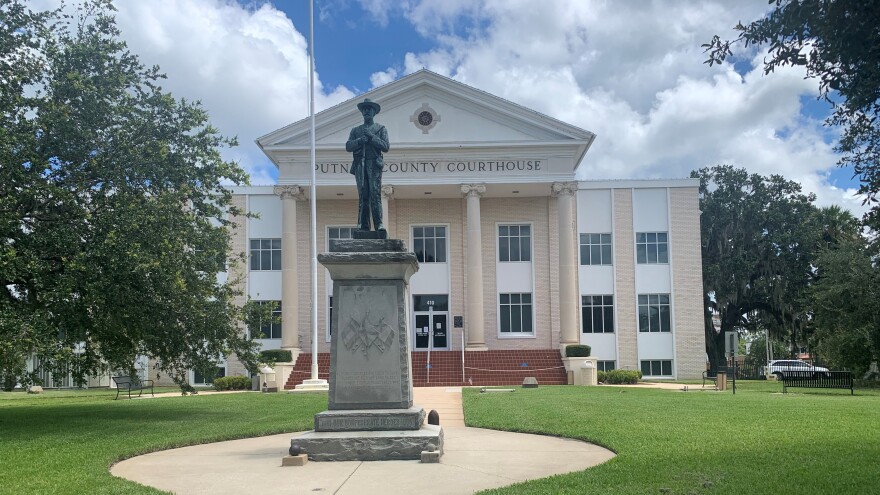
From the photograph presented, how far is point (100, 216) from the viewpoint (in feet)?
54.4

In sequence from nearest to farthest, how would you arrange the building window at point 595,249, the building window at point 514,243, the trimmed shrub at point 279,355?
the trimmed shrub at point 279,355
the building window at point 514,243
the building window at point 595,249

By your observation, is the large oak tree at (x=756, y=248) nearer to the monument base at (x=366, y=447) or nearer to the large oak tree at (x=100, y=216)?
the large oak tree at (x=100, y=216)

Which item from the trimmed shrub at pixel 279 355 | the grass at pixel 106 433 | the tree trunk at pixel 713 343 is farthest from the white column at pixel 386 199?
the tree trunk at pixel 713 343

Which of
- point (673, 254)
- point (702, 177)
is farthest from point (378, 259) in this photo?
point (702, 177)

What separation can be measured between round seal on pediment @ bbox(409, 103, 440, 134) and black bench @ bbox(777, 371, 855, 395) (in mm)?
20530

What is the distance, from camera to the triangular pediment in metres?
40.2

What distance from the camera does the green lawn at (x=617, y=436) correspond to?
9047 mm

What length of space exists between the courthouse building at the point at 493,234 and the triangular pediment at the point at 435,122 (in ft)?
0.23

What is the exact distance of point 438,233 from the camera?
143 ft

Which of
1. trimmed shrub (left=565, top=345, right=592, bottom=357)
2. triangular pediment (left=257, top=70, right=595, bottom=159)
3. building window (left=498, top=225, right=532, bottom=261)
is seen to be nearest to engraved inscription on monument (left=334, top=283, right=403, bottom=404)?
trimmed shrub (left=565, top=345, right=592, bottom=357)

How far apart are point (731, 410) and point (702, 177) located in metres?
37.8

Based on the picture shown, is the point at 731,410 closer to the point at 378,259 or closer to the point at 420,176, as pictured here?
the point at 378,259

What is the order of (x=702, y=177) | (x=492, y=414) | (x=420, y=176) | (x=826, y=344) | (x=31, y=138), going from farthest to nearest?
(x=702, y=177), (x=420, y=176), (x=826, y=344), (x=492, y=414), (x=31, y=138)

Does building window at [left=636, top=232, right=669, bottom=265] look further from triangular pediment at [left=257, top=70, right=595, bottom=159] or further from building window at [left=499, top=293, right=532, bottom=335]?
building window at [left=499, top=293, right=532, bottom=335]
